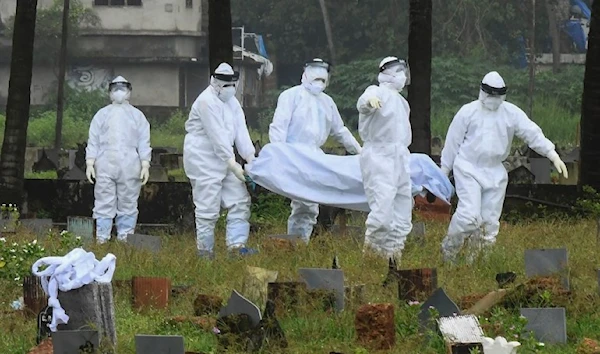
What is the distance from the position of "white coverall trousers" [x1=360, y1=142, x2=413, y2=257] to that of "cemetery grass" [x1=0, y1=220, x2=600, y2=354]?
210 millimetres

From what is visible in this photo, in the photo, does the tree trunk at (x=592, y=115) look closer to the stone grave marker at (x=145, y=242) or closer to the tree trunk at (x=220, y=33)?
the tree trunk at (x=220, y=33)

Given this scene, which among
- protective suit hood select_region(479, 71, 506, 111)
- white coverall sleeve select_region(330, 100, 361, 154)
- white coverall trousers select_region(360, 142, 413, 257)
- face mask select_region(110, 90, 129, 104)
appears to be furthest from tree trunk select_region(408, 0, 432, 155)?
white coverall trousers select_region(360, 142, 413, 257)

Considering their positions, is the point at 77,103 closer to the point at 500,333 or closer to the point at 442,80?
the point at 442,80

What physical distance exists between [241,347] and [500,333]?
5.13ft

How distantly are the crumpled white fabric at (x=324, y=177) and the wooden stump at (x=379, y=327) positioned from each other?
4789mm

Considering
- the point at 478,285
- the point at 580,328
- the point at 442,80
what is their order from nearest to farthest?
1. the point at 580,328
2. the point at 478,285
3. the point at 442,80

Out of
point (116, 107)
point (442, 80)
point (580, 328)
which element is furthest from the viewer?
point (442, 80)

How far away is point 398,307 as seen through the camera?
1056cm

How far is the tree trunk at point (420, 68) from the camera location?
19344 millimetres

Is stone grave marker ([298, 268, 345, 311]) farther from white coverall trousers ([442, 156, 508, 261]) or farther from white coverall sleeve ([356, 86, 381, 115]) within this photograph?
white coverall trousers ([442, 156, 508, 261])

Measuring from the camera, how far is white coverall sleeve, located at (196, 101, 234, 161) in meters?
14.8

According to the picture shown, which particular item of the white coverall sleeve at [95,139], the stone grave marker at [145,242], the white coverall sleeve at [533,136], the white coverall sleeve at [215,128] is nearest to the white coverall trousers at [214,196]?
the white coverall sleeve at [215,128]

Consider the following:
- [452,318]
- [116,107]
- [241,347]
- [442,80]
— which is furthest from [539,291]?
[442,80]

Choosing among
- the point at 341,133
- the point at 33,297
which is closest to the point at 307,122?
the point at 341,133
